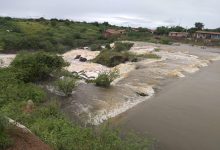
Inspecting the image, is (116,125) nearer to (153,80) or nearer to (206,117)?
(206,117)

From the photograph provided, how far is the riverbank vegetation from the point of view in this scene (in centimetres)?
1221

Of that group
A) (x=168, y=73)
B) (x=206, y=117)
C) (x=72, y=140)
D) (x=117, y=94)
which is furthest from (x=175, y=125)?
(x=168, y=73)

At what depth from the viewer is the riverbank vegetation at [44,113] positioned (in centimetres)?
1221

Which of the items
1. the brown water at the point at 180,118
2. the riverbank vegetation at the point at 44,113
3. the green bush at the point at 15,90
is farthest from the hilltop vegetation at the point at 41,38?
the brown water at the point at 180,118

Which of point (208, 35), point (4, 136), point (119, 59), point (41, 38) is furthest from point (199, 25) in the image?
point (4, 136)

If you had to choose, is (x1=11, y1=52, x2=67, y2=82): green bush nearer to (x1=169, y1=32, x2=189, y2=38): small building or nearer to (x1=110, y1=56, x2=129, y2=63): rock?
(x1=110, y1=56, x2=129, y2=63): rock

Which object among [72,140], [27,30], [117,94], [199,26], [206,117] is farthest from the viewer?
[199,26]

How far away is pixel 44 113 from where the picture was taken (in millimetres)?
17359

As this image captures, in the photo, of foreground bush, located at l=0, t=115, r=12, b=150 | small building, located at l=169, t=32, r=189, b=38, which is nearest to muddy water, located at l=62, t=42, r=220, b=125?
foreground bush, located at l=0, t=115, r=12, b=150

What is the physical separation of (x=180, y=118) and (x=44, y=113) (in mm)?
7797

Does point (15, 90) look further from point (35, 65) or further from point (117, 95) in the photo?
point (117, 95)

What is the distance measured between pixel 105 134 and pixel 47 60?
14718mm

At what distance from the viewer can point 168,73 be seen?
34594 mm

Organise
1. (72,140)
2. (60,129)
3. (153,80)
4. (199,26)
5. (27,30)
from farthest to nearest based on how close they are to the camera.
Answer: (199,26)
(27,30)
(153,80)
(60,129)
(72,140)
